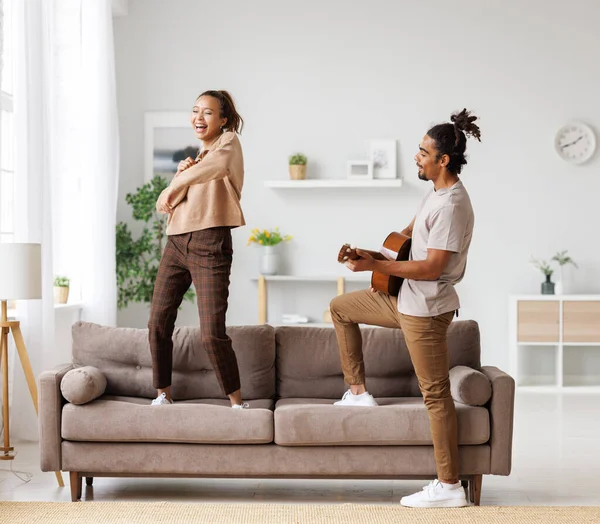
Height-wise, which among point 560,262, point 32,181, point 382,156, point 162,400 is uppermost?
point 382,156

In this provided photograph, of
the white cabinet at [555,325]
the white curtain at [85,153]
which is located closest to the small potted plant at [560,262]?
the white cabinet at [555,325]

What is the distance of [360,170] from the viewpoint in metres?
6.71

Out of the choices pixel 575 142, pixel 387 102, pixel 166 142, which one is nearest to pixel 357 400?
pixel 387 102

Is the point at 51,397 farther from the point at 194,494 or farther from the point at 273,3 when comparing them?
the point at 273,3

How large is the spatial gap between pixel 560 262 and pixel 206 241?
4002 mm

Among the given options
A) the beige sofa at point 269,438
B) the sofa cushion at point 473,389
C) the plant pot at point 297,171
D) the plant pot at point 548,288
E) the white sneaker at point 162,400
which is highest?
the plant pot at point 297,171

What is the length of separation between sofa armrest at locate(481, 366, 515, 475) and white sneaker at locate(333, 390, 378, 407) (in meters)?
0.46

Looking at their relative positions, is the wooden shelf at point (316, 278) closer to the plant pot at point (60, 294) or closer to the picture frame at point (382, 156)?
the picture frame at point (382, 156)

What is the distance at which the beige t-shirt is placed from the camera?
3082mm

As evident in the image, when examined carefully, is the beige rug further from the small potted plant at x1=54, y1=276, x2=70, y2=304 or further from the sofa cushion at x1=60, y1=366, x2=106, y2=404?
the small potted plant at x1=54, y1=276, x2=70, y2=304

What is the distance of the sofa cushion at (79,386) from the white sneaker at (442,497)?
1.31 meters

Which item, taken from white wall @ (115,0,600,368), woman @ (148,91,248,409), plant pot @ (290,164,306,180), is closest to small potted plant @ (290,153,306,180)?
plant pot @ (290,164,306,180)

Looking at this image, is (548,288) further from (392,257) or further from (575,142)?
(392,257)

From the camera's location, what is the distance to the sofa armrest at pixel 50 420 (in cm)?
323
